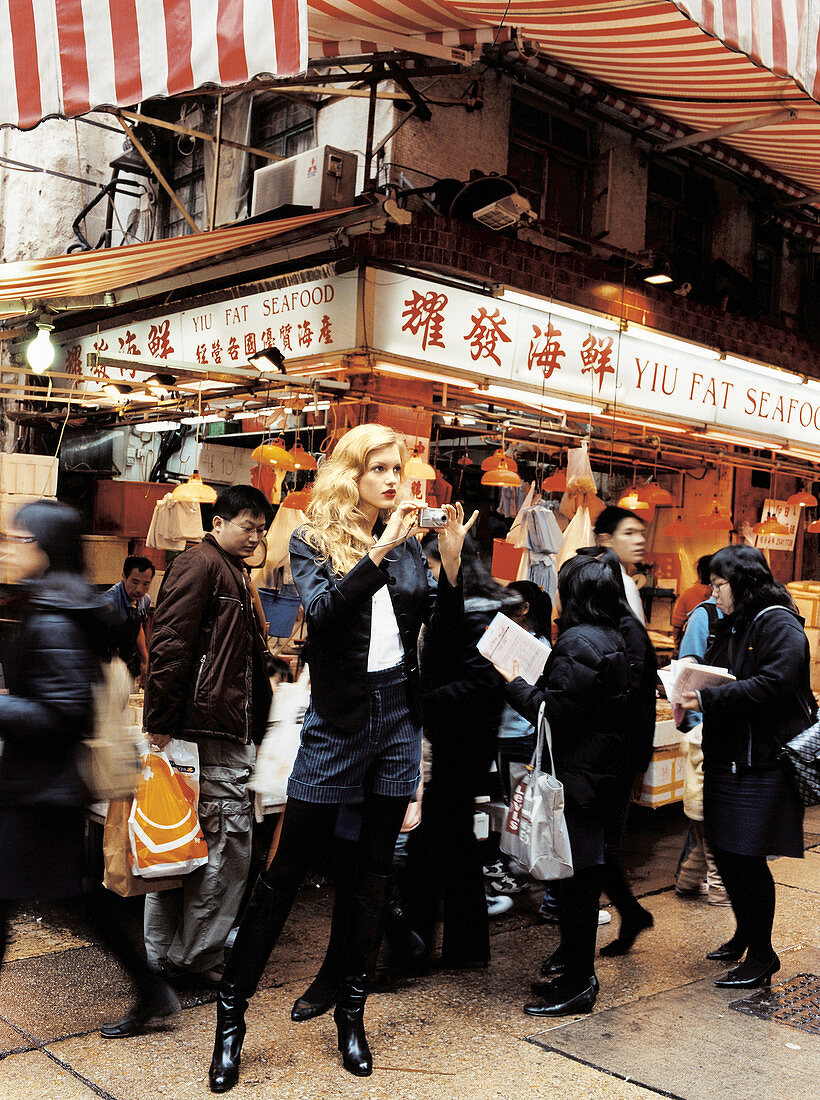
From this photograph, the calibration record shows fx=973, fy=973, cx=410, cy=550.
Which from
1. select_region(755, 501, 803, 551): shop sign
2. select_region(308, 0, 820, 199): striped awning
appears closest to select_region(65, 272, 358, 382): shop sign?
select_region(308, 0, 820, 199): striped awning

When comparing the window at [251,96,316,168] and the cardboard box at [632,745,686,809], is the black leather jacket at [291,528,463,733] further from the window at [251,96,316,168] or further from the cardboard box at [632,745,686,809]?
the window at [251,96,316,168]

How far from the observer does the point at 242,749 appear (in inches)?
184

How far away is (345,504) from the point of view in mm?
3744

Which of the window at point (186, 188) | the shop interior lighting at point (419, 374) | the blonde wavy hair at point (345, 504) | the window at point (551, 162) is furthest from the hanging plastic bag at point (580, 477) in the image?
the window at point (186, 188)

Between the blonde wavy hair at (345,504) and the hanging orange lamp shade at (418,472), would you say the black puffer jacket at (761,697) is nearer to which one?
the blonde wavy hair at (345,504)

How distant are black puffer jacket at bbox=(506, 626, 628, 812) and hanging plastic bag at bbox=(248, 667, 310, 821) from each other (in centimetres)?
99

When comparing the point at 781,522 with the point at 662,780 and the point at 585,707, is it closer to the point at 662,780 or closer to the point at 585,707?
the point at 662,780

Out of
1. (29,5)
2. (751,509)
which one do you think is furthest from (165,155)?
(29,5)

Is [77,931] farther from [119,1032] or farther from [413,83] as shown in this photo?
[413,83]

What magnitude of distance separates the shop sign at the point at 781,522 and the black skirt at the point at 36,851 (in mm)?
11459

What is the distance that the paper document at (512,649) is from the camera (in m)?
4.31

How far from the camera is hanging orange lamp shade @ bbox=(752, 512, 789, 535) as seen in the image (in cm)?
1313

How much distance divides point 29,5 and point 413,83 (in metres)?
6.61

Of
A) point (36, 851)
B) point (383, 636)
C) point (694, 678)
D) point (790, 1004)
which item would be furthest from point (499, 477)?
point (36, 851)
